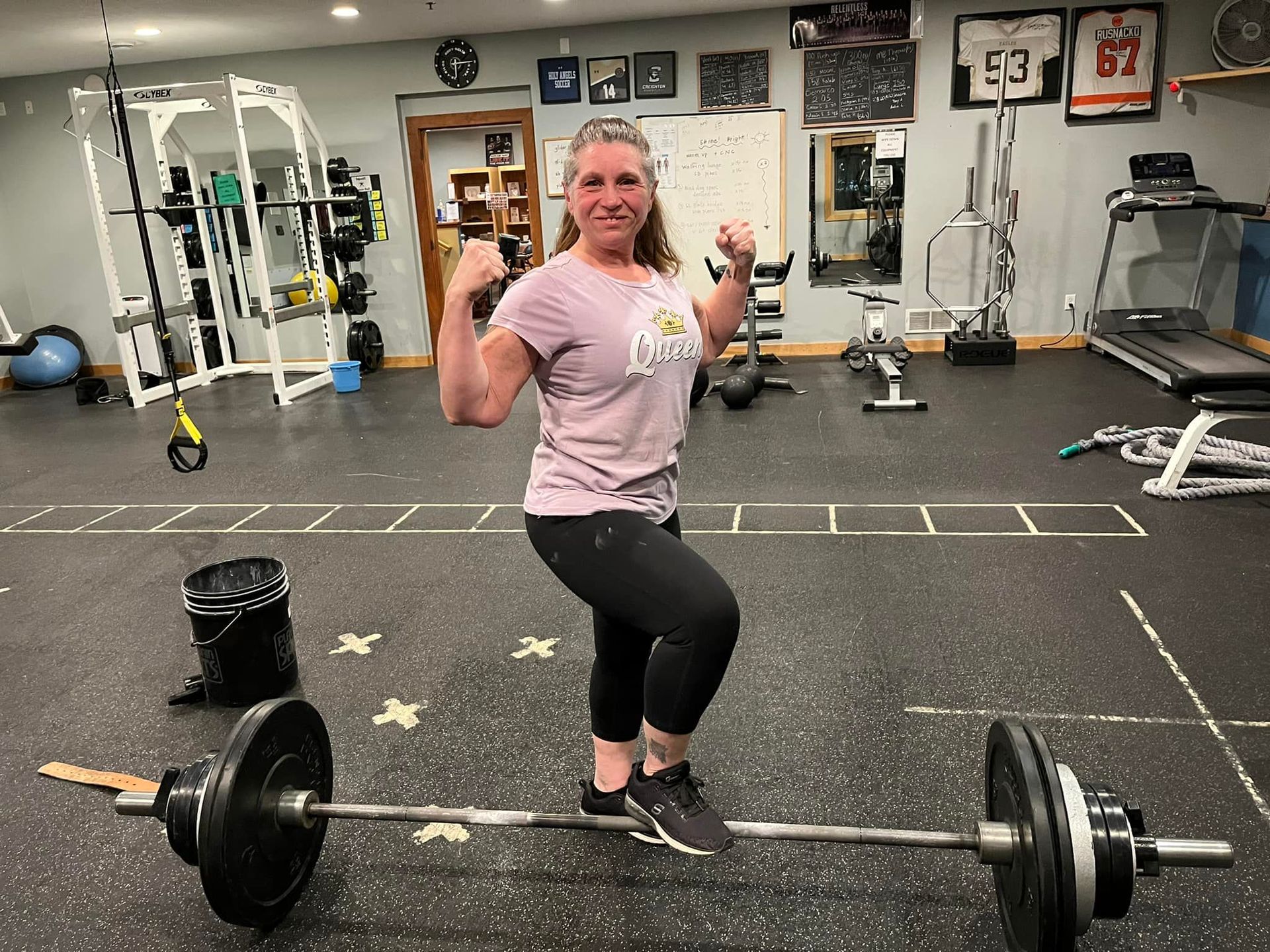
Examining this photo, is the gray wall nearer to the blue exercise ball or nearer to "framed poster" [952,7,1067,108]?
"framed poster" [952,7,1067,108]

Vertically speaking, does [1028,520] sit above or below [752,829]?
below

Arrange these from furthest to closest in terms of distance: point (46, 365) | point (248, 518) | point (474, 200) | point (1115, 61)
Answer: point (474, 200), point (46, 365), point (1115, 61), point (248, 518)

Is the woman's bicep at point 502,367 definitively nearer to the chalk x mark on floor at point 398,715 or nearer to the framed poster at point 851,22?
the chalk x mark on floor at point 398,715

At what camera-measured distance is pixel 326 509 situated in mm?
3814

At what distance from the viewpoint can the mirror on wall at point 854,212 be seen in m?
6.54

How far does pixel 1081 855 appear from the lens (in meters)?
1.18

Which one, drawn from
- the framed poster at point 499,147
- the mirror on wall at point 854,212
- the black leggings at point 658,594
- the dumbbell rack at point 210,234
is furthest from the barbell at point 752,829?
the framed poster at point 499,147

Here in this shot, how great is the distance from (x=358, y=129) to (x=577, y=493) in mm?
6553

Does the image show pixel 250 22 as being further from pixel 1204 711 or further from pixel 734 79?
pixel 1204 711

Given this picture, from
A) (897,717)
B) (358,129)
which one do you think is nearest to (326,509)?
(897,717)

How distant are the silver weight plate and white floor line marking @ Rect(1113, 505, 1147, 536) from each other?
224 cm

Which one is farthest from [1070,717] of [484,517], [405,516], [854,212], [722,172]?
[722,172]

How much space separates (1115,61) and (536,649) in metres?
6.12

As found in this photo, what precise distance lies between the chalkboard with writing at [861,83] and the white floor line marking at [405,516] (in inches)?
176
